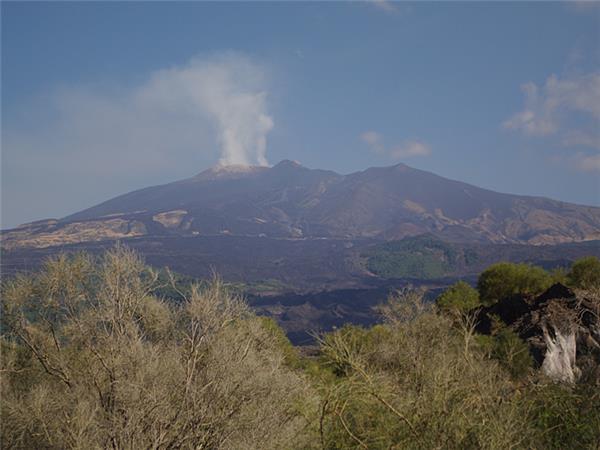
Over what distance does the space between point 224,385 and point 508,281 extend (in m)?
29.3

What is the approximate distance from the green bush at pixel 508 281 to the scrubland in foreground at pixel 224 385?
1696cm

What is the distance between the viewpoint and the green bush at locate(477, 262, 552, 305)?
32906mm

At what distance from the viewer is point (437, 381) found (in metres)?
3.73

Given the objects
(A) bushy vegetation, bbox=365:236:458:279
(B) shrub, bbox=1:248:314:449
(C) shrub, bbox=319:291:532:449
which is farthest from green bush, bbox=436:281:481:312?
(A) bushy vegetation, bbox=365:236:458:279

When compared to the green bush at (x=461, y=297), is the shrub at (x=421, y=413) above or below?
above

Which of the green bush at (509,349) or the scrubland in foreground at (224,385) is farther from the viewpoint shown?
the green bush at (509,349)

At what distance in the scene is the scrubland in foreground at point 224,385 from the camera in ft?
11.6

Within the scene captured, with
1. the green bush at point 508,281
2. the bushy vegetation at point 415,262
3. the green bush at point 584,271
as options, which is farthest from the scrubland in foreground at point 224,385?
the bushy vegetation at point 415,262

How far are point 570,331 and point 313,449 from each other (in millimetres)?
15400

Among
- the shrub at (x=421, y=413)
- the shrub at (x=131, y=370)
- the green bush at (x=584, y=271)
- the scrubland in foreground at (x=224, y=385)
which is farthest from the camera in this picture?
the green bush at (x=584, y=271)

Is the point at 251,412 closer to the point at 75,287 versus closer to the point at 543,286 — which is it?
the point at 75,287

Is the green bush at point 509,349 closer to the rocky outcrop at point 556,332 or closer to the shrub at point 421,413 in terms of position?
the rocky outcrop at point 556,332

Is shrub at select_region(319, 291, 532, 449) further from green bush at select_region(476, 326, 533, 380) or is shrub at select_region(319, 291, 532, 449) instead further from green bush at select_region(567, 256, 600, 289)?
green bush at select_region(567, 256, 600, 289)

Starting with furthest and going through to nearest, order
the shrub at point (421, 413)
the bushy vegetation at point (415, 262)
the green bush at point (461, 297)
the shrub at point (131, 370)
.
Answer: the bushy vegetation at point (415, 262) < the green bush at point (461, 297) < the shrub at point (131, 370) < the shrub at point (421, 413)
